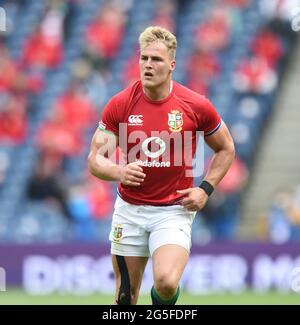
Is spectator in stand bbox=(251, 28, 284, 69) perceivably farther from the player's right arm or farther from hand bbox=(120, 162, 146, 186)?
hand bbox=(120, 162, 146, 186)

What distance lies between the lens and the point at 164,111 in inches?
347

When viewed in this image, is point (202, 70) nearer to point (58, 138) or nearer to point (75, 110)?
point (75, 110)

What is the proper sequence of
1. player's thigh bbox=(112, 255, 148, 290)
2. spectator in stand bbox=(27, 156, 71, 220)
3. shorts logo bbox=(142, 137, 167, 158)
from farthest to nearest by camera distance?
1. spectator in stand bbox=(27, 156, 71, 220)
2. player's thigh bbox=(112, 255, 148, 290)
3. shorts logo bbox=(142, 137, 167, 158)

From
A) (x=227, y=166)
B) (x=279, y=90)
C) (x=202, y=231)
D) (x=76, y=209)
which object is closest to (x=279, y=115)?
(x=279, y=90)

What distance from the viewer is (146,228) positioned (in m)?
8.88

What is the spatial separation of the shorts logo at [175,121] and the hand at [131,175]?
437mm

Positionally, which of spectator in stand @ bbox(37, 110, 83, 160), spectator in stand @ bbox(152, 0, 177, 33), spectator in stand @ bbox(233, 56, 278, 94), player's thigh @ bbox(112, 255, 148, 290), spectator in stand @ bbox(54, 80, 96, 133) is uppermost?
spectator in stand @ bbox(152, 0, 177, 33)

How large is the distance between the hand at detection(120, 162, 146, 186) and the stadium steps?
8.76 metres

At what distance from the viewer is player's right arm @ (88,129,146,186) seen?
8539 mm

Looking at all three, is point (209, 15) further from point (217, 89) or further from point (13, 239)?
point (13, 239)

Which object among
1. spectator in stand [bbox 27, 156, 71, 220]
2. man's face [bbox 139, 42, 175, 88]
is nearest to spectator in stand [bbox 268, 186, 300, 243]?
spectator in stand [bbox 27, 156, 71, 220]

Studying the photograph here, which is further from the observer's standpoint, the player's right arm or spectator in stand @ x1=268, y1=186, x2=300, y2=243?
spectator in stand @ x1=268, y1=186, x2=300, y2=243

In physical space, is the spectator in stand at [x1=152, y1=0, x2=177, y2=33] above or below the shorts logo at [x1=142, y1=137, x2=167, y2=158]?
above

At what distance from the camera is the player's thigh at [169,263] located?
8516 mm
